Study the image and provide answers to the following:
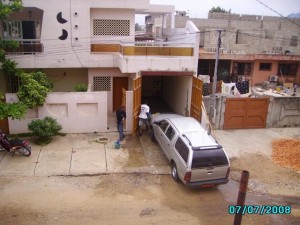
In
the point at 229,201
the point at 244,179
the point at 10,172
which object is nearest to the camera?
the point at 244,179

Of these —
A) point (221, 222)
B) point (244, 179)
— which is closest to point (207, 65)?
point (221, 222)

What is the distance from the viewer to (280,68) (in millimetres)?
26656

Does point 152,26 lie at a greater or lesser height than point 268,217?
greater

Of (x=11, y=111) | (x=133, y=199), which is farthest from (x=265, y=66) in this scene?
(x=11, y=111)

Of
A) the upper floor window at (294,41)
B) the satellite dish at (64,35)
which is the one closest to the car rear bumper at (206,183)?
the satellite dish at (64,35)

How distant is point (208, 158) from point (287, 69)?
21399 millimetres

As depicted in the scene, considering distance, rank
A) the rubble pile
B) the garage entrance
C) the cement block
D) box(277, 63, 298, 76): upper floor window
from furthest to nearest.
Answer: box(277, 63, 298, 76): upper floor window, the garage entrance, the rubble pile, the cement block

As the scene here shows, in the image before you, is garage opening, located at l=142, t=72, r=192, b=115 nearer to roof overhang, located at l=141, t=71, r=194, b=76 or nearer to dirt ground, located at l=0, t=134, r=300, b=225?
roof overhang, located at l=141, t=71, r=194, b=76

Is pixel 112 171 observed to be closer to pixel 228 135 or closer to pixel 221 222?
pixel 221 222

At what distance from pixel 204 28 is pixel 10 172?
25317mm

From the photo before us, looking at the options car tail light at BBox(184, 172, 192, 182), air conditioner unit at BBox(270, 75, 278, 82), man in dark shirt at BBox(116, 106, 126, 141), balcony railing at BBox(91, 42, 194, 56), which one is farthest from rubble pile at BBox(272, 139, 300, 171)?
air conditioner unit at BBox(270, 75, 278, 82)

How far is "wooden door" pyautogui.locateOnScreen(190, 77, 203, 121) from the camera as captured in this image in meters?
13.7

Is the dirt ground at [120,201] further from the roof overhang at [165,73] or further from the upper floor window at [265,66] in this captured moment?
the upper floor window at [265,66]

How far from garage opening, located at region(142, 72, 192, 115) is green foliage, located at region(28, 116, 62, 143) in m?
5.30
